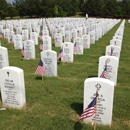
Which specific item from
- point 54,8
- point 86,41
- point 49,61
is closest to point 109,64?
point 49,61

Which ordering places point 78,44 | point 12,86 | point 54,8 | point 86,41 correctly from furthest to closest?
point 54,8 → point 86,41 → point 78,44 → point 12,86

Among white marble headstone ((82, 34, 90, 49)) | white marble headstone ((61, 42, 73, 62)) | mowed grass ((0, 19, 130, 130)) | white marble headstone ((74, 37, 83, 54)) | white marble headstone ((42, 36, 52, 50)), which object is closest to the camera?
mowed grass ((0, 19, 130, 130))

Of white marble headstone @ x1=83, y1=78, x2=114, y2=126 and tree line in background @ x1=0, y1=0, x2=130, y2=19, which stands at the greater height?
tree line in background @ x1=0, y1=0, x2=130, y2=19

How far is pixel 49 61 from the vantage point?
7816 mm

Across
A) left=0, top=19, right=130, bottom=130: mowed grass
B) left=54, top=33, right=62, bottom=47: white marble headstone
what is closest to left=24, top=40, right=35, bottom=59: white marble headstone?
left=0, top=19, right=130, bottom=130: mowed grass

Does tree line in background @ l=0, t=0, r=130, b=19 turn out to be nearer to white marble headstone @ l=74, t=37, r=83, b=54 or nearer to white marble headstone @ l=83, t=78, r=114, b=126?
white marble headstone @ l=74, t=37, r=83, b=54

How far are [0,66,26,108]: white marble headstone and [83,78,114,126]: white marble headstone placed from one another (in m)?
1.96

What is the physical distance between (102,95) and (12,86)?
264 centimetres

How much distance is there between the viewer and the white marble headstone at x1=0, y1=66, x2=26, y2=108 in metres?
5.24

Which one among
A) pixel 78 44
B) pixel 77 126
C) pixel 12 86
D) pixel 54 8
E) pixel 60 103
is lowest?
pixel 77 126

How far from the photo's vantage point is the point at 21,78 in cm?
535

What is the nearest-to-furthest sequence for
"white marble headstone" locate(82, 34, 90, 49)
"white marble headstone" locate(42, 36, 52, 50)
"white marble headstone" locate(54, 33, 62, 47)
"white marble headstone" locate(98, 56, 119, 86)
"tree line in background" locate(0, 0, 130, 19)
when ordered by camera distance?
"white marble headstone" locate(98, 56, 119, 86) < "white marble headstone" locate(42, 36, 52, 50) < "white marble headstone" locate(82, 34, 90, 49) < "white marble headstone" locate(54, 33, 62, 47) < "tree line in background" locate(0, 0, 130, 19)

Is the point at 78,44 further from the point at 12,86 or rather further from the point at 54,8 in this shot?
the point at 54,8

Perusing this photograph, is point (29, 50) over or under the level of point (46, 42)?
under
